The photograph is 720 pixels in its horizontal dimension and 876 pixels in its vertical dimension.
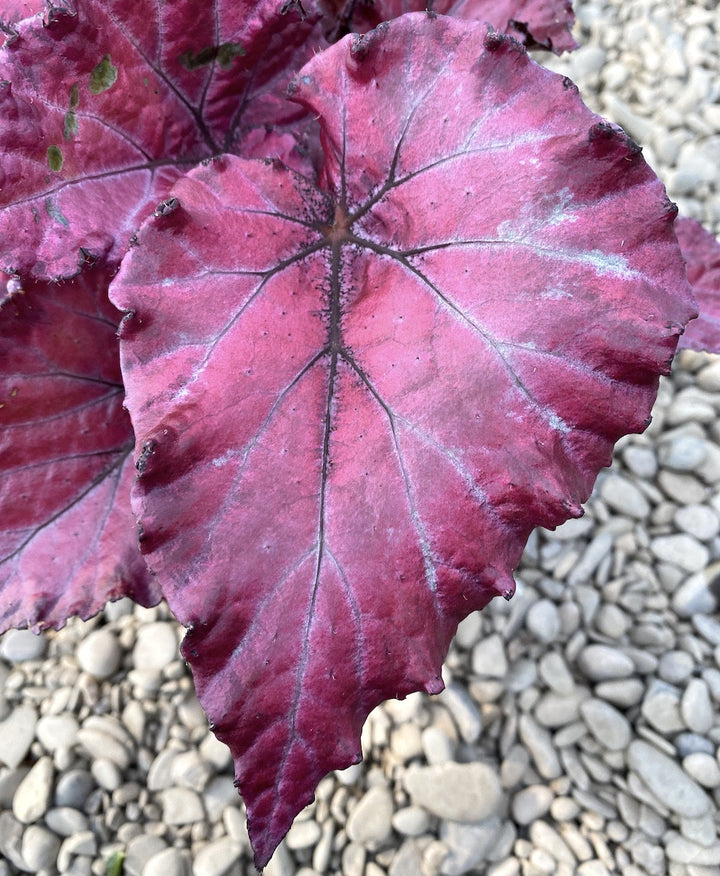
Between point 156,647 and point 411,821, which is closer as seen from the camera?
point 411,821

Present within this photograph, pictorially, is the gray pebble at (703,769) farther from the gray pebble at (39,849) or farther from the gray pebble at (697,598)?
the gray pebble at (39,849)

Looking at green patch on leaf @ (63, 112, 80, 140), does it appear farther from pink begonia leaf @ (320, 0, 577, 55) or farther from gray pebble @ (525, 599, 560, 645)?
gray pebble @ (525, 599, 560, 645)

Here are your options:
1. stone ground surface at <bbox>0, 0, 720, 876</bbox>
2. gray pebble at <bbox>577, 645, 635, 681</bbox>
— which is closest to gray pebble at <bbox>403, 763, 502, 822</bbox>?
stone ground surface at <bbox>0, 0, 720, 876</bbox>

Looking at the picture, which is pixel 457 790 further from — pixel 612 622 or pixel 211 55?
pixel 211 55

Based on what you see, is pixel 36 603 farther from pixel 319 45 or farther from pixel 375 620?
pixel 319 45

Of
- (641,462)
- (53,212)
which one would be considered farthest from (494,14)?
(641,462)

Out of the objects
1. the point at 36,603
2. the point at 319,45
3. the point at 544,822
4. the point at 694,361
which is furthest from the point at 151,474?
the point at 694,361
